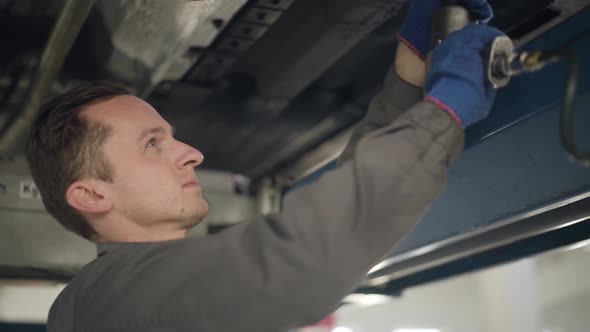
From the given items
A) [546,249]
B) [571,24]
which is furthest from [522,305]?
[571,24]

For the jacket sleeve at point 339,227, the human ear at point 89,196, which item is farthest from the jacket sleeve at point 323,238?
the human ear at point 89,196

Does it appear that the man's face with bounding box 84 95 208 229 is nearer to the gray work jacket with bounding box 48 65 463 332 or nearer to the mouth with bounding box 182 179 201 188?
the mouth with bounding box 182 179 201 188

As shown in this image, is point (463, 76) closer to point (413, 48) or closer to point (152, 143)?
point (413, 48)

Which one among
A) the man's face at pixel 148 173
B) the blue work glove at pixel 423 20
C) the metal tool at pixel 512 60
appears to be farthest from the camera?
the man's face at pixel 148 173

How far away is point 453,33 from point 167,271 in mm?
514

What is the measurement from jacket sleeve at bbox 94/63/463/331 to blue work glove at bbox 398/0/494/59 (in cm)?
24

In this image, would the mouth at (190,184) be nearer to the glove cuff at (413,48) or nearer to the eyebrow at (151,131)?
the eyebrow at (151,131)

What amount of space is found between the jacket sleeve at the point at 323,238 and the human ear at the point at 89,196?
36cm

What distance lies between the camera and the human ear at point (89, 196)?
120cm

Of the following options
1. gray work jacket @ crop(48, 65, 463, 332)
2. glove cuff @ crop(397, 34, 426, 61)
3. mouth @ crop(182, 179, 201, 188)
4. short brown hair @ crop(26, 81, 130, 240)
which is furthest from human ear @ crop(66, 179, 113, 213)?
glove cuff @ crop(397, 34, 426, 61)

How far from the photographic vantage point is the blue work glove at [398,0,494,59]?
1.02 meters

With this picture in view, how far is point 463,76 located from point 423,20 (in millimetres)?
236

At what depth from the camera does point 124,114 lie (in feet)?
4.08

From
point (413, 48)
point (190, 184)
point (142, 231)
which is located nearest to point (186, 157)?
point (190, 184)
